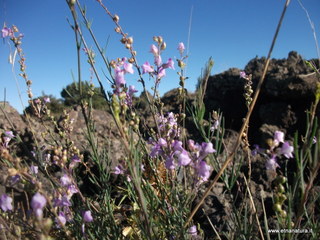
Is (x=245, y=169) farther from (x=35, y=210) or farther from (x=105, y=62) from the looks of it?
(x=35, y=210)

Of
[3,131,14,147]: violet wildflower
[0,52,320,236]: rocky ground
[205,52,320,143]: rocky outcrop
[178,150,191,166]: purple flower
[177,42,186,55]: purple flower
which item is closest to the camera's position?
[178,150,191,166]: purple flower

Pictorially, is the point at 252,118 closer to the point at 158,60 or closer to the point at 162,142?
the point at 158,60

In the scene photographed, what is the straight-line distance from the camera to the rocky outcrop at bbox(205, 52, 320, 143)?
425 centimetres

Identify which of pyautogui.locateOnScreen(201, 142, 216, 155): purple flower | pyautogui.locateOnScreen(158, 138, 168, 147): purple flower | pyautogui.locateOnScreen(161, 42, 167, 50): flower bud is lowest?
pyautogui.locateOnScreen(201, 142, 216, 155): purple flower

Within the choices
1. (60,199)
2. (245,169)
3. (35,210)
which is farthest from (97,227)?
(245,169)

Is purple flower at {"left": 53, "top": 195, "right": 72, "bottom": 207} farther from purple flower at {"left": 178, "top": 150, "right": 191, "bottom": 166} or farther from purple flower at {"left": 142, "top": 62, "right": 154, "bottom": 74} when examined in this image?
purple flower at {"left": 142, "top": 62, "right": 154, "bottom": 74}

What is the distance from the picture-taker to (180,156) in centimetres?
89

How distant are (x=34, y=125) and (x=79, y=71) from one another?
3136 millimetres

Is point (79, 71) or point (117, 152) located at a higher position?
point (79, 71)

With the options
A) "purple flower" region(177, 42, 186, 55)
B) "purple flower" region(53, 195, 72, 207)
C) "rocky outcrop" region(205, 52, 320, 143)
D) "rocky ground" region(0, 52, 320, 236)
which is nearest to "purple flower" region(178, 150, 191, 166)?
"purple flower" region(53, 195, 72, 207)

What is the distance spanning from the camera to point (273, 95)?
5.00 meters

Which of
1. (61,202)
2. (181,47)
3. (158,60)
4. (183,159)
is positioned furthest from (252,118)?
(61,202)

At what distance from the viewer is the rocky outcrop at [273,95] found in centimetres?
425

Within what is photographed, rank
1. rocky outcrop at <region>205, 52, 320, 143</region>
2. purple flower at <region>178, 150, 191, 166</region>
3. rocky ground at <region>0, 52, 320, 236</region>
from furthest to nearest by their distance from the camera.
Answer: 1. rocky outcrop at <region>205, 52, 320, 143</region>
2. rocky ground at <region>0, 52, 320, 236</region>
3. purple flower at <region>178, 150, 191, 166</region>
